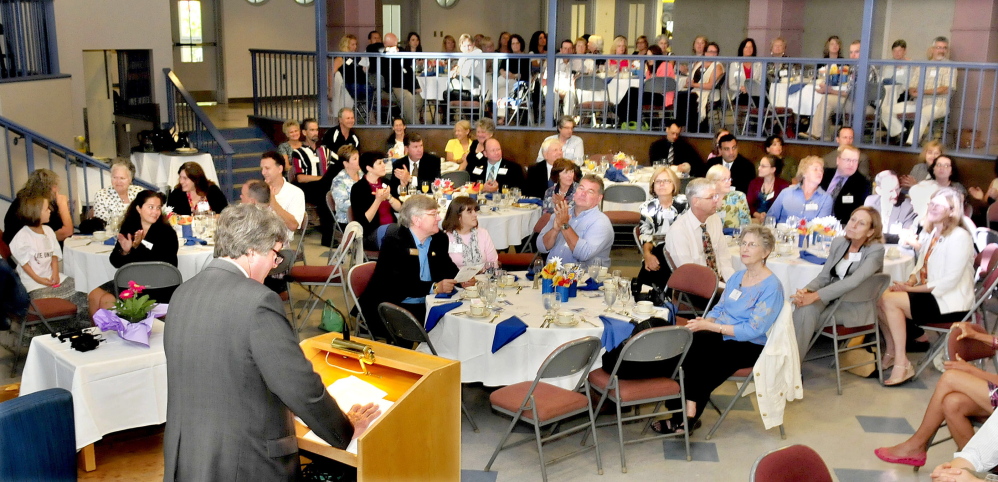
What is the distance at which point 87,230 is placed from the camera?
6977 millimetres

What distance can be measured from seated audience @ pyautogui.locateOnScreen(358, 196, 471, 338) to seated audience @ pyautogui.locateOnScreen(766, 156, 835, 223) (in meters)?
3.17

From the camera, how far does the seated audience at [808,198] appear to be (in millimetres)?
7293

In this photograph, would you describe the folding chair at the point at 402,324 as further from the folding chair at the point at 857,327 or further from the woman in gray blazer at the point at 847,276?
the folding chair at the point at 857,327

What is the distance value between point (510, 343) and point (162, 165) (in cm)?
745

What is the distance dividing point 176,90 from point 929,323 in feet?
32.9

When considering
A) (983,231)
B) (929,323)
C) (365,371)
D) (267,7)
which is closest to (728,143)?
(983,231)

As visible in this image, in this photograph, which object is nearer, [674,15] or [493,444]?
[493,444]

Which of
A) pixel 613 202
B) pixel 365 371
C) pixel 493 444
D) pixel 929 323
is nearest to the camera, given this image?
pixel 365 371

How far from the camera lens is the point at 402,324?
496 centimetres

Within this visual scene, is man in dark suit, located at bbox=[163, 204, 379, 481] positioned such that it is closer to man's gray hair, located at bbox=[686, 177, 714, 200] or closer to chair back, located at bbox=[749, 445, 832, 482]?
chair back, located at bbox=[749, 445, 832, 482]

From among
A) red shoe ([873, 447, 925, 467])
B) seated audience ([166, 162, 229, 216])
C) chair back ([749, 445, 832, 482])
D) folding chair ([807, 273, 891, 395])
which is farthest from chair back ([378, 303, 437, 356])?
seated audience ([166, 162, 229, 216])

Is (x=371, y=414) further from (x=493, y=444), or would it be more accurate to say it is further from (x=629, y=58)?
(x=629, y=58)

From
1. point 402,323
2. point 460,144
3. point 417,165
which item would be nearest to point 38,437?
point 402,323

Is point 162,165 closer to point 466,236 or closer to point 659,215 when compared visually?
point 466,236
